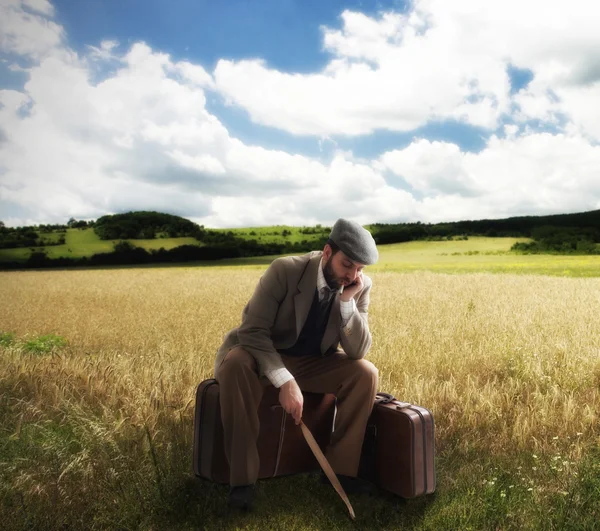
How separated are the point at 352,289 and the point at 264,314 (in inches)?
27.2

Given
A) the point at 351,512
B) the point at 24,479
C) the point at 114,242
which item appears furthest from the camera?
the point at 114,242

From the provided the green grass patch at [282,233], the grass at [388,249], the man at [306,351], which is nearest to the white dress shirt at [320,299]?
the man at [306,351]

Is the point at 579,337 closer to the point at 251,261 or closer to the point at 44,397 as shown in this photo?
the point at 44,397

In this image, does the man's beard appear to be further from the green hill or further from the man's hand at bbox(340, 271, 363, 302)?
the green hill

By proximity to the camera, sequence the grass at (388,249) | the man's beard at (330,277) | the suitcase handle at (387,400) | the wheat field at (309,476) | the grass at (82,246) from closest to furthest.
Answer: the wheat field at (309,476), the man's beard at (330,277), the suitcase handle at (387,400), the grass at (388,249), the grass at (82,246)

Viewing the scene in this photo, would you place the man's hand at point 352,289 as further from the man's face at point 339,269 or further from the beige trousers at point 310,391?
the beige trousers at point 310,391

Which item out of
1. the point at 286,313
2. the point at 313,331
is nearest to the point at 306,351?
the point at 313,331

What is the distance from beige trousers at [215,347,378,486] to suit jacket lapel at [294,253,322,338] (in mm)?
437

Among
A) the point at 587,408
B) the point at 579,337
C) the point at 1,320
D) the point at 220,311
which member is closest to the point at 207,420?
the point at 587,408

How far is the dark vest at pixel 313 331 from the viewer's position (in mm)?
4694

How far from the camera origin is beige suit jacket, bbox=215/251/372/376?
4523mm

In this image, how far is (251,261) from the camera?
5625 cm

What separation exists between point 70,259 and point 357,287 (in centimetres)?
5844

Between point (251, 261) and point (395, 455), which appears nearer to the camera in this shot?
point (395, 455)
